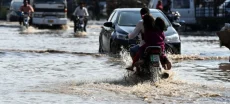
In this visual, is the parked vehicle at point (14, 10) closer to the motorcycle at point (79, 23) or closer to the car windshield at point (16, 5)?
the car windshield at point (16, 5)

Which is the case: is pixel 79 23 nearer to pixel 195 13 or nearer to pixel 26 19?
pixel 26 19

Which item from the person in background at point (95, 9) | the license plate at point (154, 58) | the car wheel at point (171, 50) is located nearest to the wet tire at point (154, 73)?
the license plate at point (154, 58)

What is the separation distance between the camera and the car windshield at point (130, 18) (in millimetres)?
18875

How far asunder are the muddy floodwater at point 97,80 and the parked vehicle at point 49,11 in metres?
17.4

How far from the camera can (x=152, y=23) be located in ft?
40.2

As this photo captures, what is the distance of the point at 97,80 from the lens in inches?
513

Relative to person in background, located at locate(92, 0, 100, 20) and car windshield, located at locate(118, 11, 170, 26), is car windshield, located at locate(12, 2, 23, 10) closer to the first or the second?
person in background, located at locate(92, 0, 100, 20)

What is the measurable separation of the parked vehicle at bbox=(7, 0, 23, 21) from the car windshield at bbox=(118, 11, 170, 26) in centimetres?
2636

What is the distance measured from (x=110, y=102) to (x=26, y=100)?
1.25 metres

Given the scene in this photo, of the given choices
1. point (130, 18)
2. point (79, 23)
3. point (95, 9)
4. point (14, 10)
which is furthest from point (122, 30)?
point (95, 9)

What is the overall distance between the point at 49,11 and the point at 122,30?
1999cm

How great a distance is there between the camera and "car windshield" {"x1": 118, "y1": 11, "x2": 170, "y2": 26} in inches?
743

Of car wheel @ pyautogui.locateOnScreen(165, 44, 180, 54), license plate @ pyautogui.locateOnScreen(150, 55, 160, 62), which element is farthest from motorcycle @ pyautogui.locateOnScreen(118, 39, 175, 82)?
car wheel @ pyautogui.locateOnScreen(165, 44, 180, 54)

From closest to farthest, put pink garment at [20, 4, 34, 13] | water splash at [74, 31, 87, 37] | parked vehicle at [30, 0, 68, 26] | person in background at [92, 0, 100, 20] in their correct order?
1. water splash at [74, 31, 87, 37]
2. pink garment at [20, 4, 34, 13]
3. parked vehicle at [30, 0, 68, 26]
4. person in background at [92, 0, 100, 20]
